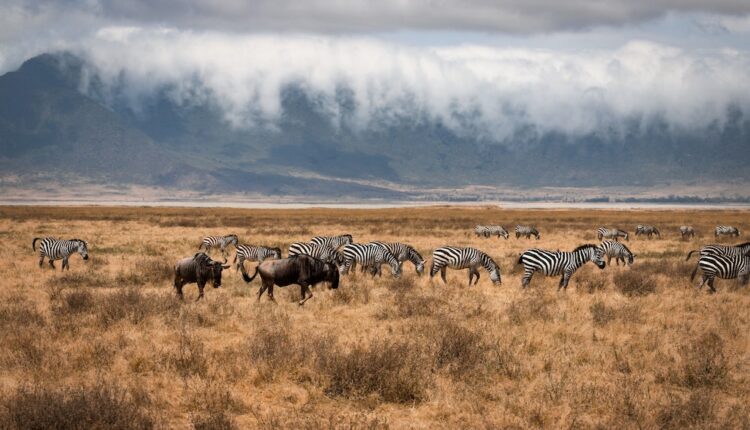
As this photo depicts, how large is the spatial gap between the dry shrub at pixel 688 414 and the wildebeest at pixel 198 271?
37.5 ft

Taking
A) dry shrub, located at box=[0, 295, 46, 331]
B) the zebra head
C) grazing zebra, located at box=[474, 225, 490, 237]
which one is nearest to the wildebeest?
dry shrub, located at box=[0, 295, 46, 331]

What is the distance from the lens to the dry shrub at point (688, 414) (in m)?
9.58

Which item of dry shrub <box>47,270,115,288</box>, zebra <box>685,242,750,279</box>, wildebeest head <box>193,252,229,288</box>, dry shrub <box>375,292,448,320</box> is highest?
zebra <box>685,242,750,279</box>

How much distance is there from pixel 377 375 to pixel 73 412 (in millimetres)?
4041

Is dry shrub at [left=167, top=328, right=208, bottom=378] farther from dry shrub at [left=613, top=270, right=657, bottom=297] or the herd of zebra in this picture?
dry shrub at [left=613, top=270, right=657, bottom=297]

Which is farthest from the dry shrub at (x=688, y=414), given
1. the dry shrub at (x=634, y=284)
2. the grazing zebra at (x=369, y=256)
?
the grazing zebra at (x=369, y=256)

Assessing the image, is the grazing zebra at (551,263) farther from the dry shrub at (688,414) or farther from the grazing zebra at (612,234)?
the grazing zebra at (612,234)

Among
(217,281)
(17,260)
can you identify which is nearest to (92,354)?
(217,281)

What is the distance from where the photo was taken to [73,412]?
913 cm

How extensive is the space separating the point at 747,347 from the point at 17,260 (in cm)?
2509

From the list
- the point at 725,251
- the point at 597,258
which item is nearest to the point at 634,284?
the point at 597,258

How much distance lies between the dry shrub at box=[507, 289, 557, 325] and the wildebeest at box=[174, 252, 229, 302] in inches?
270

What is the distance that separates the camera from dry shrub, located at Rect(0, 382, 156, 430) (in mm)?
9031

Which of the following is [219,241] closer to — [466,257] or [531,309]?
[466,257]
